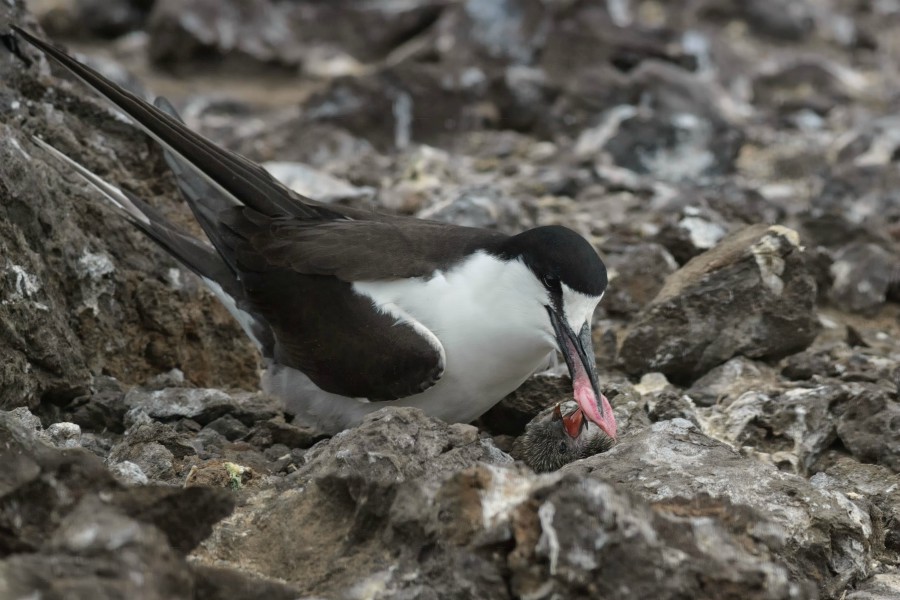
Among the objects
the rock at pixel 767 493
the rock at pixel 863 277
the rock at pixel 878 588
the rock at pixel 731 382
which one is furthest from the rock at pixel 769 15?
the rock at pixel 878 588

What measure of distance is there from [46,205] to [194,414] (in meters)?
1.10

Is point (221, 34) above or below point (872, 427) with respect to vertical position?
above

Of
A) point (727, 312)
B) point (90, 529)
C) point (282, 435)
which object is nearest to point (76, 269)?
point (282, 435)

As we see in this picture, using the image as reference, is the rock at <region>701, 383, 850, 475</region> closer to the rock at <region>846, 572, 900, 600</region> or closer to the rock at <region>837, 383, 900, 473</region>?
the rock at <region>837, 383, 900, 473</region>

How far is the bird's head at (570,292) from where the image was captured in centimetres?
474

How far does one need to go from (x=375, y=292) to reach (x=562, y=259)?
83 cm

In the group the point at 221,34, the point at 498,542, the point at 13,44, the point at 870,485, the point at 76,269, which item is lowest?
the point at 870,485

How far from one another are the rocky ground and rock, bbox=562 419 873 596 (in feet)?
0.04

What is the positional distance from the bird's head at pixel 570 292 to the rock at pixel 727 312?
1.05 m

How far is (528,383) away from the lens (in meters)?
5.46

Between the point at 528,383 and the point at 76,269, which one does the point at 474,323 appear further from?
the point at 76,269

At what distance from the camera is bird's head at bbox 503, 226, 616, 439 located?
474 centimetres

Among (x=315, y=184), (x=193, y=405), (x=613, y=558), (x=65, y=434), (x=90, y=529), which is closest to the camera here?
(x=90, y=529)

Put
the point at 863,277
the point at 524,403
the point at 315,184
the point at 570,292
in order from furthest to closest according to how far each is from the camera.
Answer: the point at 315,184 → the point at 863,277 → the point at 524,403 → the point at 570,292
